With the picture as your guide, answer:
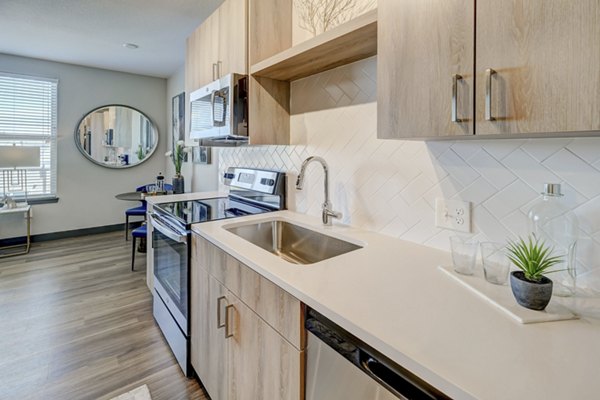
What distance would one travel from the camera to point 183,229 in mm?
1605

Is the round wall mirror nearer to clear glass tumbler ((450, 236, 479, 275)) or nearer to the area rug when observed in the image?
the area rug

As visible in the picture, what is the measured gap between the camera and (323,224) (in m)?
1.54

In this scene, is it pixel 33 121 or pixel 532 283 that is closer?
pixel 532 283

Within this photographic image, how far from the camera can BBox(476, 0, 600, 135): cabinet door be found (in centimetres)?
58

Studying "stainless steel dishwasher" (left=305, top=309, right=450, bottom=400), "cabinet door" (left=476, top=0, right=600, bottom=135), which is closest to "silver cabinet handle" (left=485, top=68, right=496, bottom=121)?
"cabinet door" (left=476, top=0, right=600, bottom=135)

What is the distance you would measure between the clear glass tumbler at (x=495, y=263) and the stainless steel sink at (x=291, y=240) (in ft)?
1.94

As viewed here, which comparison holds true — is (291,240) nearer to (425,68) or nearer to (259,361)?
(259,361)

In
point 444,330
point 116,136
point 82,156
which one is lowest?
point 444,330

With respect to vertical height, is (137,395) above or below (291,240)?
below

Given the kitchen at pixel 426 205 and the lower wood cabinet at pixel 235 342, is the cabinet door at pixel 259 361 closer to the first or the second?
the lower wood cabinet at pixel 235 342

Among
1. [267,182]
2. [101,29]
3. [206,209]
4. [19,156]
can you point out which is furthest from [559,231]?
[19,156]

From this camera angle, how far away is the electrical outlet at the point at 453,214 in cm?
108

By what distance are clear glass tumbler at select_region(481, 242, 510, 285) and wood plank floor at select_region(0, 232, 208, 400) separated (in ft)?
4.93

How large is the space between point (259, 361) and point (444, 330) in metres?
0.66
